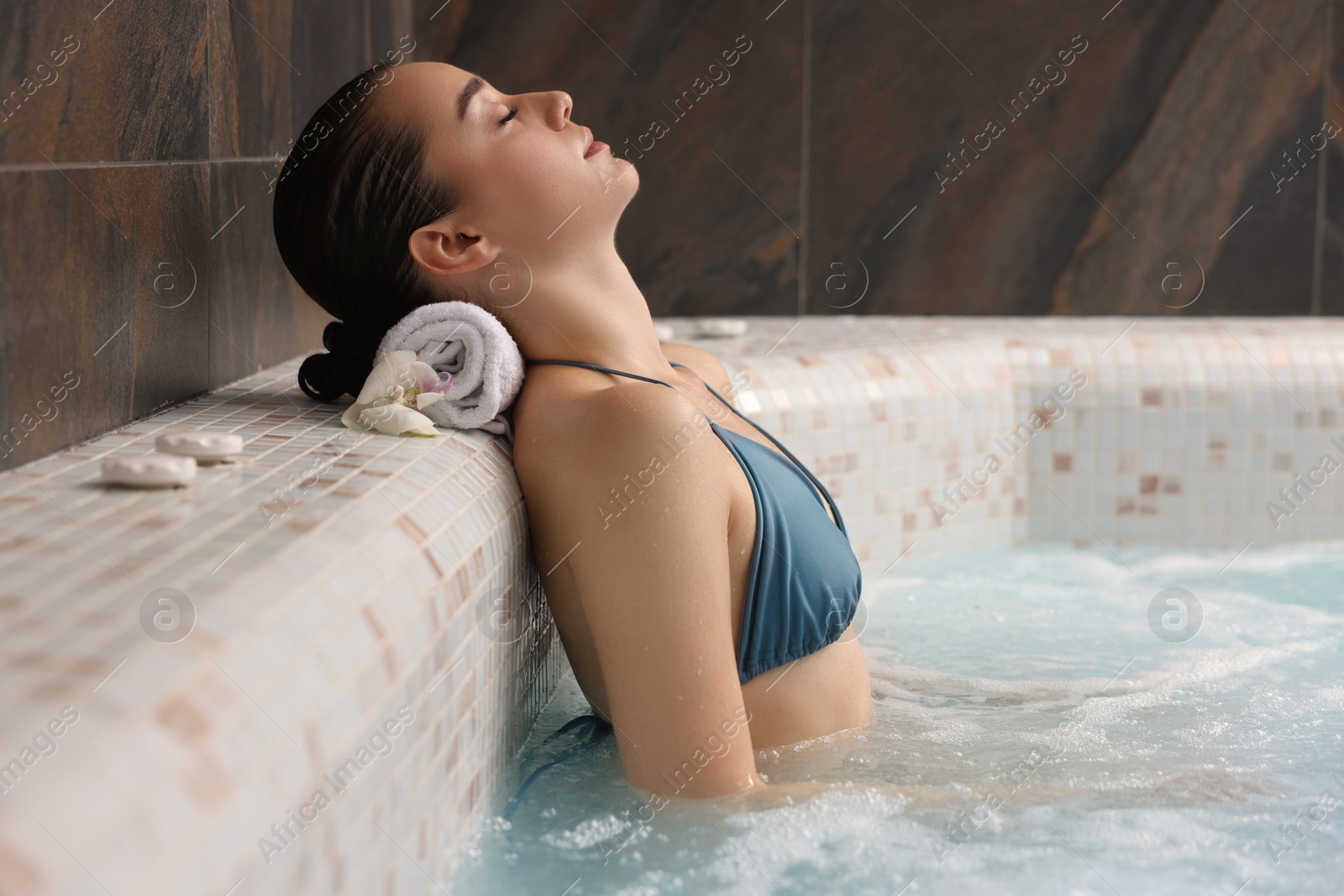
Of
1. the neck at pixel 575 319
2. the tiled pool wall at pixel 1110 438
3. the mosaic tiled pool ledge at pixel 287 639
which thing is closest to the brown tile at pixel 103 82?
the mosaic tiled pool ledge at pixel 287 639

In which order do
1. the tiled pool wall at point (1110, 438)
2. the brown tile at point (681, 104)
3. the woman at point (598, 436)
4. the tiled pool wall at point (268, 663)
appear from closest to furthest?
the tiled pool wall at point (268, 663) < the woman at point (598, 436) < the tiled pool wall at point (1110, 438) < the brown tile at point (681, 104)

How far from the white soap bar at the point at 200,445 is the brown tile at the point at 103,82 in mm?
262

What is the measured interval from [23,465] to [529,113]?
58 cm

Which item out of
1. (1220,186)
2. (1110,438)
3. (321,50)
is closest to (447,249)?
(321,50)

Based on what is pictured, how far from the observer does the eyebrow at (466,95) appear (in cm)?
124

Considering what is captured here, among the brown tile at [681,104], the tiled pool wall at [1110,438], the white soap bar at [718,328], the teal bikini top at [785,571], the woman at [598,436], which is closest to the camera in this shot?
the woman at [598,436]

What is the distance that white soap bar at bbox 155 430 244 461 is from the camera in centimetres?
103

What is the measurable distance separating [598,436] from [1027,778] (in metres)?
0.55

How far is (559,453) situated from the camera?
1160 mm

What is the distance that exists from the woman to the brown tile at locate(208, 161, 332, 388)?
261 millimetres

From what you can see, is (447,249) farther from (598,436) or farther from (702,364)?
(702,364)

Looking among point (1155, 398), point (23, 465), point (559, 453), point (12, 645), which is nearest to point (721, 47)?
point (1155, 398)

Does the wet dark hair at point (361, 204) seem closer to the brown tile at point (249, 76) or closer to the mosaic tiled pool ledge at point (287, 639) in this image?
the mosaic tiled pool ledge at point (287, 639)

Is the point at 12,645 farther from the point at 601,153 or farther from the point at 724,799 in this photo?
the point at 601,153
